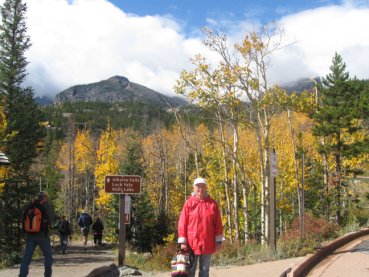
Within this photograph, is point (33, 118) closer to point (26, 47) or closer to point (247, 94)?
point (26, 47)

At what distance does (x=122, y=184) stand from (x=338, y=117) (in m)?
16.1

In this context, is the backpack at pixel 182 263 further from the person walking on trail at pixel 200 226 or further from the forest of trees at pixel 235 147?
the forest of trees at pixel 235 147

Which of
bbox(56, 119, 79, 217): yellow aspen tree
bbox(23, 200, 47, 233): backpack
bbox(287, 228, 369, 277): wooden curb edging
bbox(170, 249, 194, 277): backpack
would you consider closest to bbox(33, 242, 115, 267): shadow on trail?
bbox(23, 200, 47, 233): backpack

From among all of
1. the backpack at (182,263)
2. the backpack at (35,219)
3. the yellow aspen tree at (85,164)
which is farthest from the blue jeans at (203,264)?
the yellow aspen tree at (85,164)

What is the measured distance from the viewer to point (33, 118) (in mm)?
29391

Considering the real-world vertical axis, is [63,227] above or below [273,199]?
below

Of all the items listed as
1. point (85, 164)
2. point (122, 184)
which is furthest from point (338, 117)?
point (85, 164)

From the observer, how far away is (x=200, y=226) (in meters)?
5.68

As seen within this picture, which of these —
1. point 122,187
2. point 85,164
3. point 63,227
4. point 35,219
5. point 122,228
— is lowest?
point 63,227

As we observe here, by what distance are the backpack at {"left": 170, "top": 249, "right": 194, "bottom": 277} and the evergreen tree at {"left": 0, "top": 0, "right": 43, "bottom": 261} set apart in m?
21.4

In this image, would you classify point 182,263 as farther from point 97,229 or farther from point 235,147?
point 97,229

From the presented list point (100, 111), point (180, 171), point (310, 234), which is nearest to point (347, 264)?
point (310, 234)

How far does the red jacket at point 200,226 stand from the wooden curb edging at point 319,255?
7.34ft

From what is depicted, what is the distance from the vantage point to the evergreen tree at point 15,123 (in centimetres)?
2577
